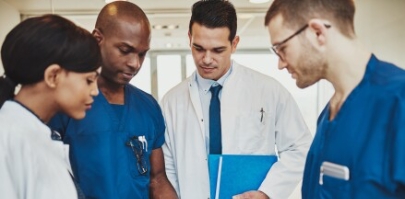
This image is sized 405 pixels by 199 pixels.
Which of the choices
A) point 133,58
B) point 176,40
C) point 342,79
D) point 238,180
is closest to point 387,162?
point 342,79

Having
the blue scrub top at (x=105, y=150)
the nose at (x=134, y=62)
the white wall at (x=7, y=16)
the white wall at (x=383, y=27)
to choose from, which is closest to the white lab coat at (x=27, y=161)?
the blue scrub top at (x=105, y=150)

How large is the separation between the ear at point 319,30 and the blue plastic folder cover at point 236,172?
20.3 inches

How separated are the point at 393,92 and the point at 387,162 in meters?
0.13

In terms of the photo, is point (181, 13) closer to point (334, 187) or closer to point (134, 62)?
point (134, 62)

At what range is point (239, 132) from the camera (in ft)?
4.27

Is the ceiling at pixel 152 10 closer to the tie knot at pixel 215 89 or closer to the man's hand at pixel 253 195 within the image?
the tie knot at pixel 215 89

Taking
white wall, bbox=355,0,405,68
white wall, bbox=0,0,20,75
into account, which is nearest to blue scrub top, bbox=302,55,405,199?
white wall, bbox=355,0,405,68

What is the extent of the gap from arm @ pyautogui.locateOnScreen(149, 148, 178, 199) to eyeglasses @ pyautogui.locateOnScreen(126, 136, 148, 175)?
142 millimetres

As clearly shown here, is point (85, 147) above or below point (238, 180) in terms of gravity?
above

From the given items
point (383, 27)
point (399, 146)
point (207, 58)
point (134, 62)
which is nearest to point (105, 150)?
point (134, 62)

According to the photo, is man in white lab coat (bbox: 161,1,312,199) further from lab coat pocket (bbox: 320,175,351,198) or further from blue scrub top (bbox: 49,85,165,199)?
lab coat pocket (bbox: 320,175,351,198)

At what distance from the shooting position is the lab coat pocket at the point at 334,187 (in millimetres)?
728

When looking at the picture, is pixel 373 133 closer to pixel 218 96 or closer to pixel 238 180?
pixel 238 180

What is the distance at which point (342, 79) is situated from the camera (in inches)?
30.9
